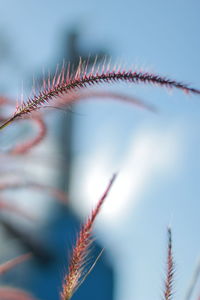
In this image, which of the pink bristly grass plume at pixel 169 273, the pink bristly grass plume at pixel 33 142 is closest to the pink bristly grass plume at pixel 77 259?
the pink bristly grass plume at pixel 169 273

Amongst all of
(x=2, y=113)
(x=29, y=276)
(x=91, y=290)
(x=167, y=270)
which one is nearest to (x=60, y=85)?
(x=167, y=270)

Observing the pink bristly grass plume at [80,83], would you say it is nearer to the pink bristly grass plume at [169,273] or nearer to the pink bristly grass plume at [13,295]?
the pink bristly grass plume at [169,273]

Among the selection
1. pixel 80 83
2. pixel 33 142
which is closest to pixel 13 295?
pixel 33 142

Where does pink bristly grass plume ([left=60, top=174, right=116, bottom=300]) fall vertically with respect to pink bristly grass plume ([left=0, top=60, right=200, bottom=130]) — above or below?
below

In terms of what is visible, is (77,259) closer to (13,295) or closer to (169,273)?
(169,273)

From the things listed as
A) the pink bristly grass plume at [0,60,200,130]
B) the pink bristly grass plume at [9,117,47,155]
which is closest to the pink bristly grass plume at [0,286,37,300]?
the pink bristly grass plume at [9,117,47,155]

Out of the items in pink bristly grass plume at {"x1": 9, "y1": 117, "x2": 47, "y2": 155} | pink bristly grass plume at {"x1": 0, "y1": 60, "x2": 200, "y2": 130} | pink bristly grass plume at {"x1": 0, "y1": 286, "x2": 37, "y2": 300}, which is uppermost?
pink bristly grass plume at {"x1": 0, "y1": 60, "x2": 200, "y2": 130}

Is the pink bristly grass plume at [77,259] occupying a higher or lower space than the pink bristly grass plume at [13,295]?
higher

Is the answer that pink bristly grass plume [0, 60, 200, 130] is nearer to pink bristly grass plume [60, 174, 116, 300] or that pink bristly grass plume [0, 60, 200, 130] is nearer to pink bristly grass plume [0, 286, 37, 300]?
pink bristly grass plume [60, 174, 116, 300]

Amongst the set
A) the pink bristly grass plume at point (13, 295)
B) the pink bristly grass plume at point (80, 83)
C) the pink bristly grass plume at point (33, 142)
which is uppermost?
the pink bristly grass plume at point (80, 83)

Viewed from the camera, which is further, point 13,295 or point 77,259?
point 13,295

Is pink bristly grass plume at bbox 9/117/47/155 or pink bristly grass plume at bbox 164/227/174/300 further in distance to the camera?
pink bristly grass plume at bbox 9/117/47/155

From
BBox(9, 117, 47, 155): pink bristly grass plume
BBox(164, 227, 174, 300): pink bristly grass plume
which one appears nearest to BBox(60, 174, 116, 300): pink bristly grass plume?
BBox(164, 227, 174, 300): pink bristly grass plume
